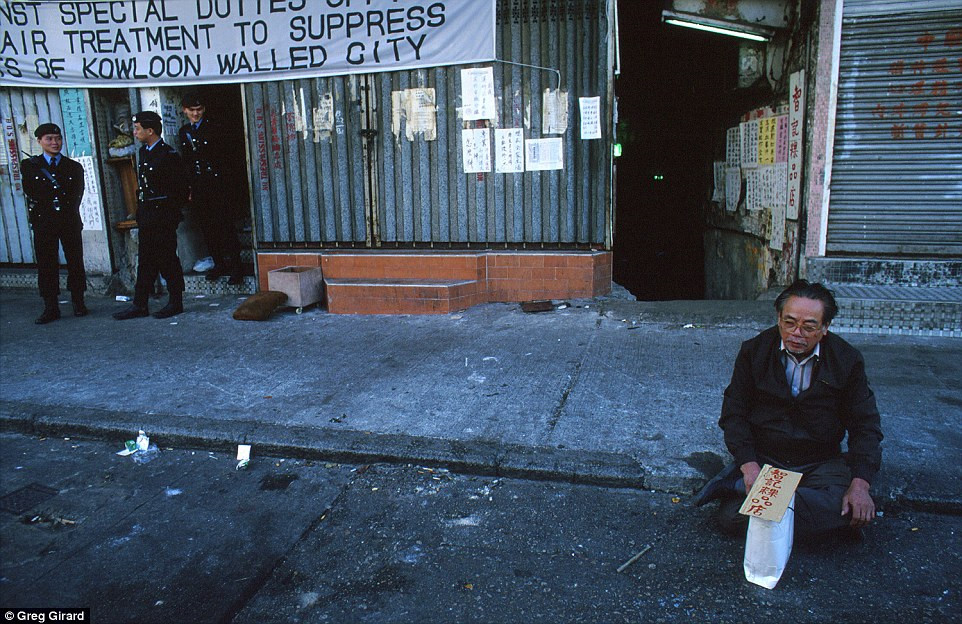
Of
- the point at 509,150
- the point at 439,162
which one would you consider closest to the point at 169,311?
the point at 439,162

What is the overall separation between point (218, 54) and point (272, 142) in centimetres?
117

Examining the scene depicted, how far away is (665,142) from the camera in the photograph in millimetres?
13219

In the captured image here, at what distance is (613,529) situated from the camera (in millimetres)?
3367

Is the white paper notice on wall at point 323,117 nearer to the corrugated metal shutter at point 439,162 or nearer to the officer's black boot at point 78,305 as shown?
the corrugated metal shutter at point 439,162

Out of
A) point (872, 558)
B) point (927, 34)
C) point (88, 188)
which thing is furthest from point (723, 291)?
point (88, 188)

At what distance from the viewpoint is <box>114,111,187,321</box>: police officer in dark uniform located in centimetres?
743

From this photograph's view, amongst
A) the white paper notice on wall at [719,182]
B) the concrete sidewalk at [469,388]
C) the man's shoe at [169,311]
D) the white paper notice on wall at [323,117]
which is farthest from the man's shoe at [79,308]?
the white paper notice on wall at [719,182]

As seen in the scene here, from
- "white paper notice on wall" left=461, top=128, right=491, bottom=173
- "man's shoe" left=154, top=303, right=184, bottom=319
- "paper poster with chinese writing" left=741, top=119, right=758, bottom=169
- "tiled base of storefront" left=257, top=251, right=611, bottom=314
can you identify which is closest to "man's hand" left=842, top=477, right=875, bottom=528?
"tiled base of storefront" left=257, top=251, right=611, bottom=314

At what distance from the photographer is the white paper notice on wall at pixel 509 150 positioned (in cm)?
763

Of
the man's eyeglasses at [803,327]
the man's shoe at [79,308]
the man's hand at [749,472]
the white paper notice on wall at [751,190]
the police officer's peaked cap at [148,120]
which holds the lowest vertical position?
the man's hand at [749,472]

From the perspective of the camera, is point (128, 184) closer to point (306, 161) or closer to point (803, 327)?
point (306, 161)

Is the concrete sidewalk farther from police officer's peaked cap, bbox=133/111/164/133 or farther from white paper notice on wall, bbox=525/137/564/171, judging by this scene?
police officer's peaked cap, bbox=133/111/164/133

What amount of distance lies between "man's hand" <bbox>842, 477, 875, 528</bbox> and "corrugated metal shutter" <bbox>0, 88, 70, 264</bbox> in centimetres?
970

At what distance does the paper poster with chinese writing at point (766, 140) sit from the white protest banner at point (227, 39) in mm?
3232
